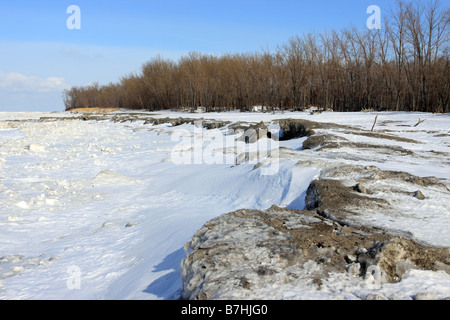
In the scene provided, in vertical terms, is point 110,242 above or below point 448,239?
below

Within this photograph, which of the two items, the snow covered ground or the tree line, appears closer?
the snow covered ground

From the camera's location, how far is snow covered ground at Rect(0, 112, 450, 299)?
2986mm

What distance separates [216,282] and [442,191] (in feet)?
10.4

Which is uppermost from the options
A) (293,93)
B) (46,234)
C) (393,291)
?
(293,93)

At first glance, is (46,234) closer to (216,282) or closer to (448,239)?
(216,282)

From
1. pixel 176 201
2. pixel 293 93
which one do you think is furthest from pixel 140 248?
pixel 293 93

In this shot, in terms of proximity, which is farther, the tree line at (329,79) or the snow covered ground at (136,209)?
the tree line at (329,79)

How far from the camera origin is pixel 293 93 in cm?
2564

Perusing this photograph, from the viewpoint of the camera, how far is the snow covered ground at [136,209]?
299 cm

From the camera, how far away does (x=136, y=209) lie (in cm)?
533

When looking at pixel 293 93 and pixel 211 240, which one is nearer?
pixel 211 240

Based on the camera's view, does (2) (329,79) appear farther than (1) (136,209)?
Yes
